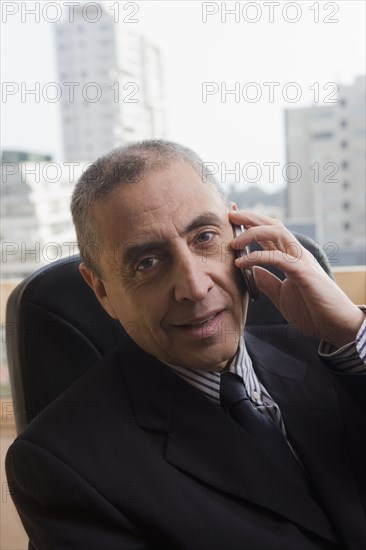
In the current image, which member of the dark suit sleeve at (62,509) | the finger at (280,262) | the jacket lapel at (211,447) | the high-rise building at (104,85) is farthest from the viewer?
the high-rise building at (104,85)

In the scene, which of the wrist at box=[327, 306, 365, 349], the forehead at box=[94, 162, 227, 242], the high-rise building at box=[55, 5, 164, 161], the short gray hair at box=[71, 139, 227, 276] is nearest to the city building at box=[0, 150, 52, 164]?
the high-rise building at box=[55, 5, 164, 161]

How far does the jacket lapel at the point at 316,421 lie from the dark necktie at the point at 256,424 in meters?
0.03

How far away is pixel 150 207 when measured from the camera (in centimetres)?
115

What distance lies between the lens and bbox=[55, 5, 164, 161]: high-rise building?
2.56m

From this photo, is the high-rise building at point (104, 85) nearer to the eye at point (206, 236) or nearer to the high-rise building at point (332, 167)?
the high-rise building at point (332, 167)

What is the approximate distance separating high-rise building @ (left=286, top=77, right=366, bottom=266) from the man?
122 cm

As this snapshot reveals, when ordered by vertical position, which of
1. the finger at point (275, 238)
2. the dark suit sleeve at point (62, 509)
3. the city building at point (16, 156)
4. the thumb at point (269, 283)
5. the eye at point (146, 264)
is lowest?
the dark suit sleeve at point (62, 509)

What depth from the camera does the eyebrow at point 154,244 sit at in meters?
1.15

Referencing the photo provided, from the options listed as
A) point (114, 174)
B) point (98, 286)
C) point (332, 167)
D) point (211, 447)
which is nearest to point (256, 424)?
point (211, 447)

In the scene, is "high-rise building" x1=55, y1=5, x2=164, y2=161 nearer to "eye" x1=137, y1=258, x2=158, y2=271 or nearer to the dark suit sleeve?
"eye" x1=137, y1=258, x2=158, y2=271

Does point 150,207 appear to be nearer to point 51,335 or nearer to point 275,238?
point 275,238

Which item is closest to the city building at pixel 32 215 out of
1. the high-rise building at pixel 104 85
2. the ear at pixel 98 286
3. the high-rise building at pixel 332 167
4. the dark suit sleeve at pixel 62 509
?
the high-rise building at pixel 104 85

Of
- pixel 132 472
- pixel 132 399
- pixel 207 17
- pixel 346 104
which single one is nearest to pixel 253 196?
pixel 346 104

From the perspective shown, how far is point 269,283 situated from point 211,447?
44 cm
